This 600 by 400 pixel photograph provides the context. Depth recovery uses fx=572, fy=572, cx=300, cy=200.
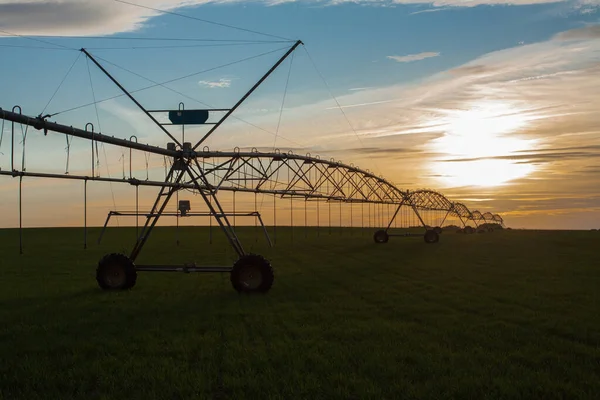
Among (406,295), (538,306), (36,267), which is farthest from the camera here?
(36,267)

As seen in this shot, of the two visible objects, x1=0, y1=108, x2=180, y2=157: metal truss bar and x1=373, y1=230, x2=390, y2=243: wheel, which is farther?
x1=373, y1=230, x2=390, y2=243: wheel

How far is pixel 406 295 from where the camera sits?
1759cm

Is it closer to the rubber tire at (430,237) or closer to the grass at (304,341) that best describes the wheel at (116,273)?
the grass at (304,341)

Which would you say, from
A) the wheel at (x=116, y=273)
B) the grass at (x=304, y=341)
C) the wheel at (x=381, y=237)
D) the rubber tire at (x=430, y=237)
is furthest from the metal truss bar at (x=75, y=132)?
the rubber tire at (x=430, y=237)

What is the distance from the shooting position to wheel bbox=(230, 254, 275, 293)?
1791 cm

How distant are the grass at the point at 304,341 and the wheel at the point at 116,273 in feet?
1.63

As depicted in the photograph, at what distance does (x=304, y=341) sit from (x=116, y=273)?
401 inches

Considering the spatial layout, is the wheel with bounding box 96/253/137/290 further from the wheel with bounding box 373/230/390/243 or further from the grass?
the wheel with bounding box 373/230/390/243

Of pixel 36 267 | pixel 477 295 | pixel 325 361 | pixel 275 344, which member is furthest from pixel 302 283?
pixel 36 267

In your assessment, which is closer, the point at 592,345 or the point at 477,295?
the point at 592,345

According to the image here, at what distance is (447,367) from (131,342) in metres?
6.12

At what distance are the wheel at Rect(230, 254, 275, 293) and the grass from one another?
509 millimetres

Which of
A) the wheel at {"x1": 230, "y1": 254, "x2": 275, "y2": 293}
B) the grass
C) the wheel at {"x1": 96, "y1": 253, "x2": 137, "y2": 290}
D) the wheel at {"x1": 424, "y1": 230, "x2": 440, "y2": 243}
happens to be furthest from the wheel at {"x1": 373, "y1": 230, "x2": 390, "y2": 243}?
the wheel at {"x1": 96, "y1": 253, "x2": 137, "y2": 290}

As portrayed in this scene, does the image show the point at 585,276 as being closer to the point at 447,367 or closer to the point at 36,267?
the point at 447,367
